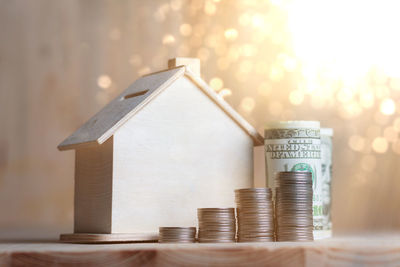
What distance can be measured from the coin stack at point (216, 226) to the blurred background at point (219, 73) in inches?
39.0

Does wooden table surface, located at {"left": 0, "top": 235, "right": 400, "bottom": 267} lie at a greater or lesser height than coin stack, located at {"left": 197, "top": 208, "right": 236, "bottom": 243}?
lesser

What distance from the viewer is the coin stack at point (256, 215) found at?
4.50 ft

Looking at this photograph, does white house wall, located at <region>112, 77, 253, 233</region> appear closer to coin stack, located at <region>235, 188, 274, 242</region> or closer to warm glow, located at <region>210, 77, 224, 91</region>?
coin stack, located at <region>235, 188, 274, 242</region>

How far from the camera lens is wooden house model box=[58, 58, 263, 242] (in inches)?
56.5

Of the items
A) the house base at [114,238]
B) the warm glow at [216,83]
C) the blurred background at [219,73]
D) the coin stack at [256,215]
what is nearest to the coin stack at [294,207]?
the coin stack at [256,215]

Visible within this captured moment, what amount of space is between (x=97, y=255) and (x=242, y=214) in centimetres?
36

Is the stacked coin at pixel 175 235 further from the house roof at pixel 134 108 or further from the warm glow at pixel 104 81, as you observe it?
the warm glow at pixel 104 81

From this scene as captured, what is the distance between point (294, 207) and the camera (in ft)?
4.53

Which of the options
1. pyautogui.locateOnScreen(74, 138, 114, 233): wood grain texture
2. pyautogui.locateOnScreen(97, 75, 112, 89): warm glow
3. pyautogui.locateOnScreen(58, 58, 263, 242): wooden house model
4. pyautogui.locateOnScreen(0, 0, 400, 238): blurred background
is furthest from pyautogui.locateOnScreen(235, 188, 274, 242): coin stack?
pyautogui.locateOnScreen(97, 75, 112, 89): warm glow

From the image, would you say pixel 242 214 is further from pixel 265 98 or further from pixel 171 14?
pixel 171 14

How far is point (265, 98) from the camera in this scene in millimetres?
2396

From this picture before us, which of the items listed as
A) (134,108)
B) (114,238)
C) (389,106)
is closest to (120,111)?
(134,108)

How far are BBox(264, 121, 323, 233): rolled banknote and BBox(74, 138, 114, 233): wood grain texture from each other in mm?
367

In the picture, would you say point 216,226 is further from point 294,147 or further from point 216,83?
point 216,83
